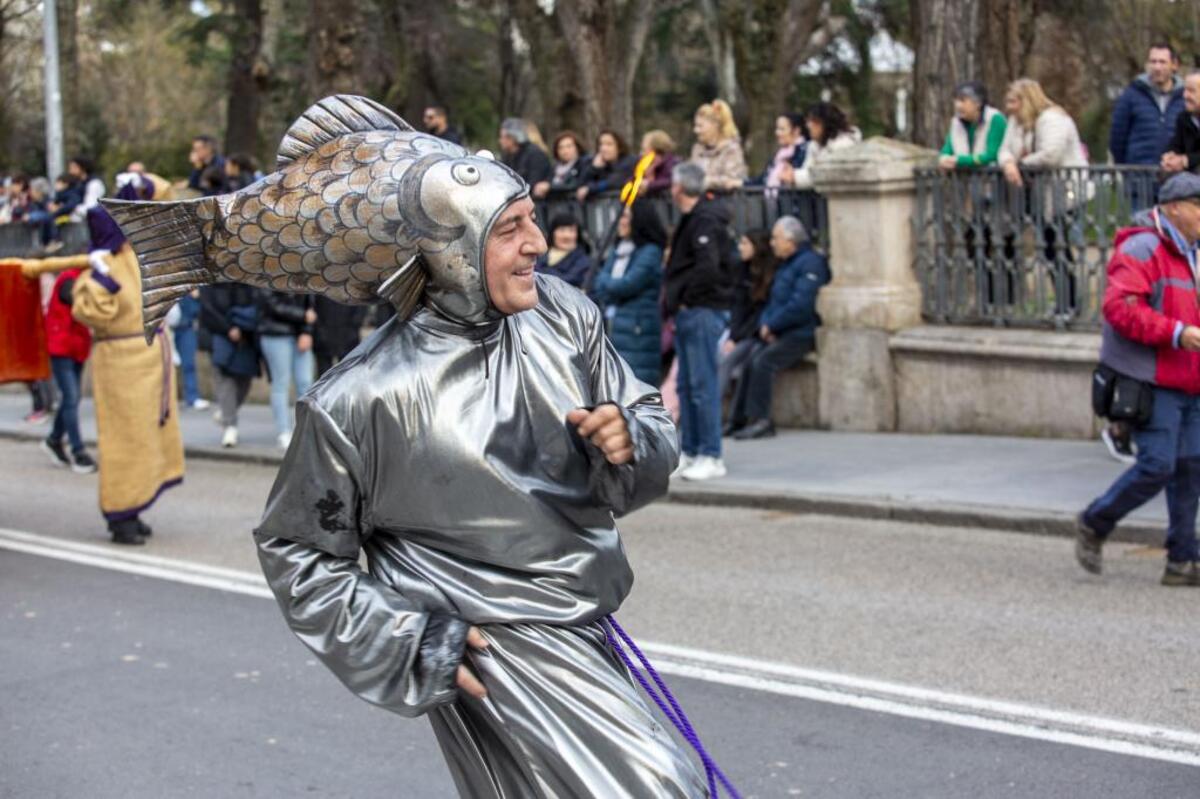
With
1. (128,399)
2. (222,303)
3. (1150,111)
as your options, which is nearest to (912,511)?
(1150,111)

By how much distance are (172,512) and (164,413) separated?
1.63m

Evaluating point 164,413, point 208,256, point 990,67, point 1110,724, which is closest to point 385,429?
point 208,256

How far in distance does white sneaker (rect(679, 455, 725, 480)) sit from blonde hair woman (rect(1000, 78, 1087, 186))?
2.82 metres

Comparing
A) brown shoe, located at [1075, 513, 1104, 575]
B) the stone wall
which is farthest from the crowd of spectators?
brown shoe, located at [1075, 513, 1104, 575]

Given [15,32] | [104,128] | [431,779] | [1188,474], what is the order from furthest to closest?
[104,128]
[15,32]
[1188,474]
[431,779]

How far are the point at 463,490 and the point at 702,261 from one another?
318 inches

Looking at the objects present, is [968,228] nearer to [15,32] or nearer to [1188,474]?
[1188,474]

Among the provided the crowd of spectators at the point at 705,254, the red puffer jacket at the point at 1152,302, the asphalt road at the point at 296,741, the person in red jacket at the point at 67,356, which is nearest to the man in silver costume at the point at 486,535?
the asphalt road at the point at 296,741

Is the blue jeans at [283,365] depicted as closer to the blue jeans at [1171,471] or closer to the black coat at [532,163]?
the black coat at [532,163]

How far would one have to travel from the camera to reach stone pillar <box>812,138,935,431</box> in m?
13.2

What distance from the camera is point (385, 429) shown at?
354 centimetres

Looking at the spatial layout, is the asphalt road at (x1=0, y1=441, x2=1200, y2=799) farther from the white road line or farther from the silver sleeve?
the silver sleeve

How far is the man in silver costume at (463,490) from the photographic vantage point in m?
3.47

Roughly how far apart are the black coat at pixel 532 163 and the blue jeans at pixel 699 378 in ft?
11.6
